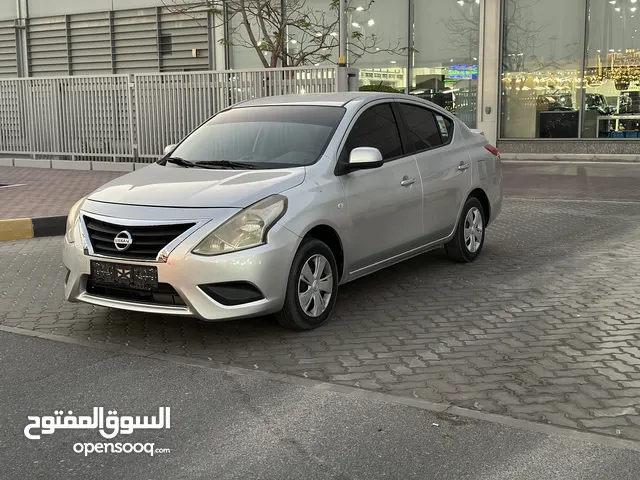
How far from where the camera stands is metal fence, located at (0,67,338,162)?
16.3 metres

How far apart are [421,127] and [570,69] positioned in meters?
14.7

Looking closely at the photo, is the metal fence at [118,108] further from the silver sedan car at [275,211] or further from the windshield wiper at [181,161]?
the windshield wiper at [181,161]

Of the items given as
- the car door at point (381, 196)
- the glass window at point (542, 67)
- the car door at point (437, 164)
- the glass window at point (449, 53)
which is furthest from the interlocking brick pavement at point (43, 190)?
the glass window at point (542, 67)

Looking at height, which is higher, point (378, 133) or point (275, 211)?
point (378, 133)

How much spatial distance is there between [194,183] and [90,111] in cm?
1327

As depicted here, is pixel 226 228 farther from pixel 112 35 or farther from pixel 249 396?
pixel 112 35

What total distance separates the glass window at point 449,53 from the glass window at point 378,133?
595 inches

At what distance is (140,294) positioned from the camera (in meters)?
5.35

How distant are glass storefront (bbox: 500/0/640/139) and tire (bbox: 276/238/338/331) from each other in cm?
1644

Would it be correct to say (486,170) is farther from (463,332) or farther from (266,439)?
(266,439)

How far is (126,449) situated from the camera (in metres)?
3.82

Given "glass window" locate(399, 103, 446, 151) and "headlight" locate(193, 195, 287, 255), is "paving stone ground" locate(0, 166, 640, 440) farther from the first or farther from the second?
"glass window" locate(399, 103, 446, 151)

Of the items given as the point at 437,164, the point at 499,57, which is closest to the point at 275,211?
the point at 437,164

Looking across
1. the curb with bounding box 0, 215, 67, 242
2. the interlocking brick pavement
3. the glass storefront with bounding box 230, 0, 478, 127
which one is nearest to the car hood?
the curb with bounding box 0, 215, 67, 242
